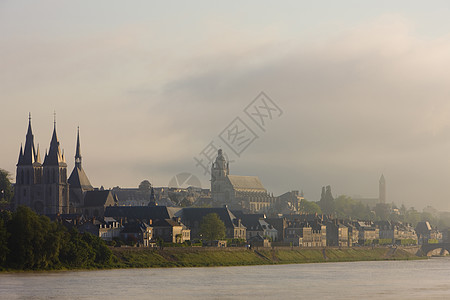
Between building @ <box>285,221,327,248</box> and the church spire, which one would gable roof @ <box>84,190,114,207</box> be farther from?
building @ <box>285,221,327,248</box>

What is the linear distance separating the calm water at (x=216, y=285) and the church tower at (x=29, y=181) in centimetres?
7518

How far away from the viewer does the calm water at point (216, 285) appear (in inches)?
3199

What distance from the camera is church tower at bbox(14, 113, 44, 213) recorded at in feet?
Answer: 615

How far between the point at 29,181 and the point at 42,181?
249 cm

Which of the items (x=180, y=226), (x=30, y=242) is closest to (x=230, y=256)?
(x=180, y=226)

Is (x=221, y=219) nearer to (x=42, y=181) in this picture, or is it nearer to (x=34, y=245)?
(x=42, y=181)

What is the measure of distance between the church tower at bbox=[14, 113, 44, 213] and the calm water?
75178 millimetres

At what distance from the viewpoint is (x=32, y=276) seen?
3767 inches

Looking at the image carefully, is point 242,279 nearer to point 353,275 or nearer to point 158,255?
point 353,275

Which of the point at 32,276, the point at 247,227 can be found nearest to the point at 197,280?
the point at 32,276

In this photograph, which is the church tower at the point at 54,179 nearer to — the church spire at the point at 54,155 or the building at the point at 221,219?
A: the church spire at the point at 54,155

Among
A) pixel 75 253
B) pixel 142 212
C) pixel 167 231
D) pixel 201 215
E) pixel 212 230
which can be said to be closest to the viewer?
pixel 75 253

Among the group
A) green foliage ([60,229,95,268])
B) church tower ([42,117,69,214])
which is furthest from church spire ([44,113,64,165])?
green foliage ([60,229,95,268])

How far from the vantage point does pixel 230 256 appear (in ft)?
481
